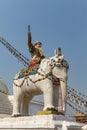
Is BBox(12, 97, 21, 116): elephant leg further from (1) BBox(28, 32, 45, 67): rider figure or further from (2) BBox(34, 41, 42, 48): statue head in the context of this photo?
(2) BBox(34, 41, 42, 48): statue head

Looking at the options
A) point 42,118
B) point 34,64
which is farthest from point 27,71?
point 42,118

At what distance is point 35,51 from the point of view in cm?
1151

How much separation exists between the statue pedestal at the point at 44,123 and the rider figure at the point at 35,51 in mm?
2153

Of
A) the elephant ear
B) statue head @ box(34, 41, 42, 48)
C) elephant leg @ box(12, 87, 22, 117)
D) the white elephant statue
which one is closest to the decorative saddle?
the white elephant statue

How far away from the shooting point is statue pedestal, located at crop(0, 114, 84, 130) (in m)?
9.46

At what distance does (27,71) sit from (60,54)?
140 cm

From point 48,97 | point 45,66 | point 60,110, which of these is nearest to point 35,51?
point 45,66

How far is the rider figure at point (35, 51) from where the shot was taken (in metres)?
11.3

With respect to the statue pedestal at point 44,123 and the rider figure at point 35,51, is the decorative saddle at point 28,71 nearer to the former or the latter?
the rider figure at point 35,51

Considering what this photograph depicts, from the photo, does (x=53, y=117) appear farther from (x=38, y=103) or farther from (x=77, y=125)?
(x=38, y=103)

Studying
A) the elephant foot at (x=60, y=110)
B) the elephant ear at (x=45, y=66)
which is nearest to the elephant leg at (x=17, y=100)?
the elephant ear at (x=45, y=66)

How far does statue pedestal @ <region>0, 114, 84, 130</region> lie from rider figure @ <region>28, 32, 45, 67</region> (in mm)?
2153

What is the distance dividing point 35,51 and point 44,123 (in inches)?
119

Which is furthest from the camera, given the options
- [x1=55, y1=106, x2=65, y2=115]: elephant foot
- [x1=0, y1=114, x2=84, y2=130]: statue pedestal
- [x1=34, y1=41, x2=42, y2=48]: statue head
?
[x1=34, y1=41, x2=42, y2=48]: statue head
